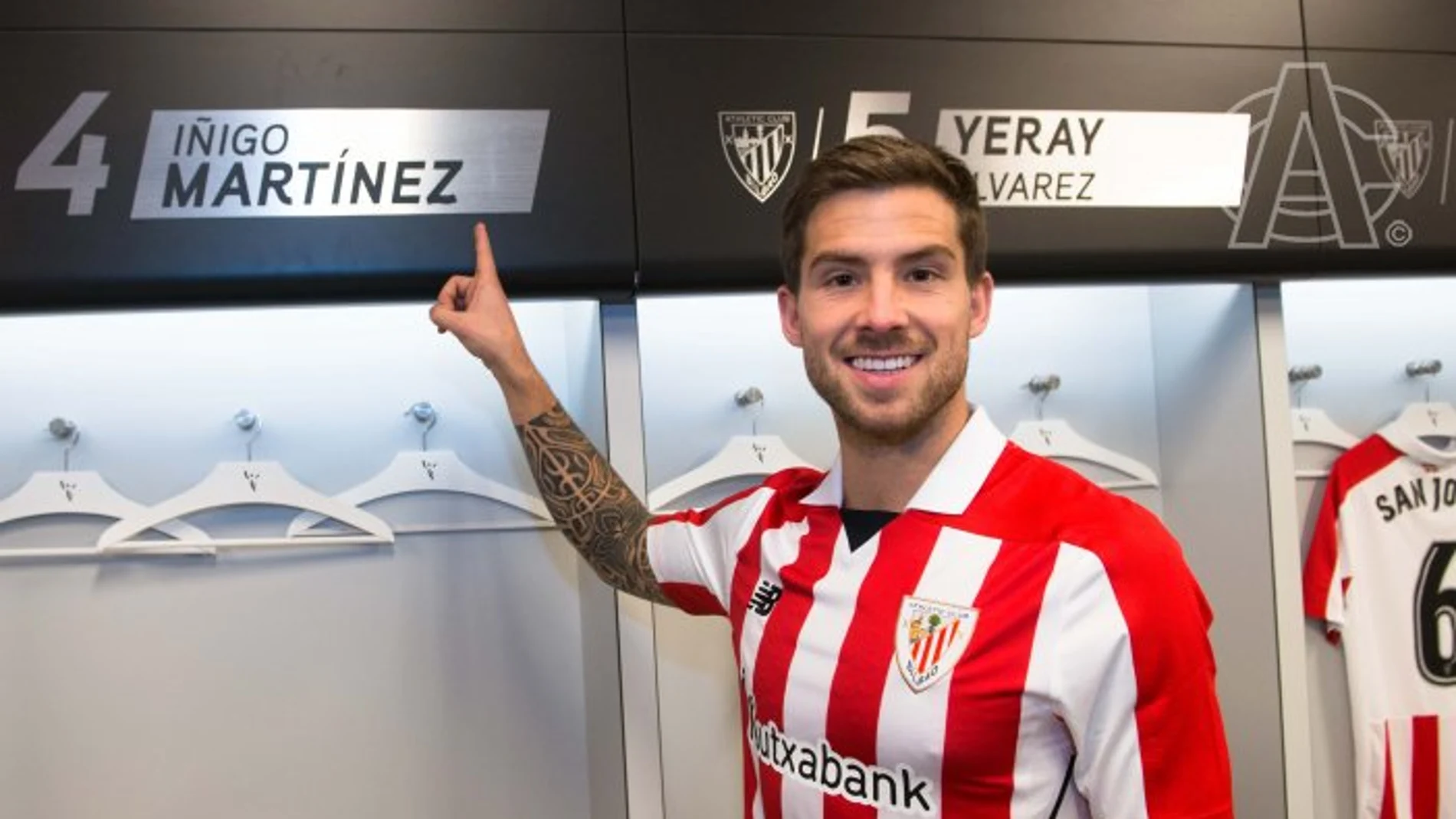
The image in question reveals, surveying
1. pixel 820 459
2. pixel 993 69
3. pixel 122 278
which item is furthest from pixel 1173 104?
pixel 122 278

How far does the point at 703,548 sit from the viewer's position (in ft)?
5.74

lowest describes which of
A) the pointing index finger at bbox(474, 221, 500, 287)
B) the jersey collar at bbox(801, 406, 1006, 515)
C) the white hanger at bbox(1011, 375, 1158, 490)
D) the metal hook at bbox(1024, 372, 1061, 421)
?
the jersey collar at bbox(801, 406, 1006, 515)

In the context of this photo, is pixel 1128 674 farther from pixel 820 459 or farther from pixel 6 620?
pixel 6 620

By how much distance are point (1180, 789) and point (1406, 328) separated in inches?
74.4

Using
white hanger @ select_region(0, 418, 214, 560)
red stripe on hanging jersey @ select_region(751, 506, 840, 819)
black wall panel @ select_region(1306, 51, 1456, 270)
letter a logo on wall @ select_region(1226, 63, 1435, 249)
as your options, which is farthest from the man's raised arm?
black wall panel @ select_region(1306, 51, 1456, 270)

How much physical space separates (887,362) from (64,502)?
5.01 ft

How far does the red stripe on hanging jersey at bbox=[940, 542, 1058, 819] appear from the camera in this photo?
4.28ft

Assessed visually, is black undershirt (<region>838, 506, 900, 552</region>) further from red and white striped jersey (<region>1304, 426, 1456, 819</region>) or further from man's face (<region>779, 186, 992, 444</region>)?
red and white striped jersey (<region>1304, 426, 1456, 819</region>)

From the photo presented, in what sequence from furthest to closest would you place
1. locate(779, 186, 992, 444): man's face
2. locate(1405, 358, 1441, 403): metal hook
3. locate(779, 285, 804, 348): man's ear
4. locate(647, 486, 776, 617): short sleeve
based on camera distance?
locate(1405, 358, 1441, 403): metal hook
locate(647, 486, 776, 617): short sleeve
locate(779, 285, 804, 348): man's ear
locate(779, 186, 992, 444): man's face

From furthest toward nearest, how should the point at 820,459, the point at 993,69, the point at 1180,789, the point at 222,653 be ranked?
the point at 820,459, the point at 222,653, the point at 993,69, the point at 1180,789

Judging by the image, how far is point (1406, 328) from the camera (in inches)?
108

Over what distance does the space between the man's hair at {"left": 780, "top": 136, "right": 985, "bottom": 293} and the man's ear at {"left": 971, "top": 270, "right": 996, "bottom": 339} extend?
0.04 ft

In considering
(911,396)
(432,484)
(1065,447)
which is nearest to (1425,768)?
(1065,447)

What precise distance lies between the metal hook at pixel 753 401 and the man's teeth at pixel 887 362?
993mm
